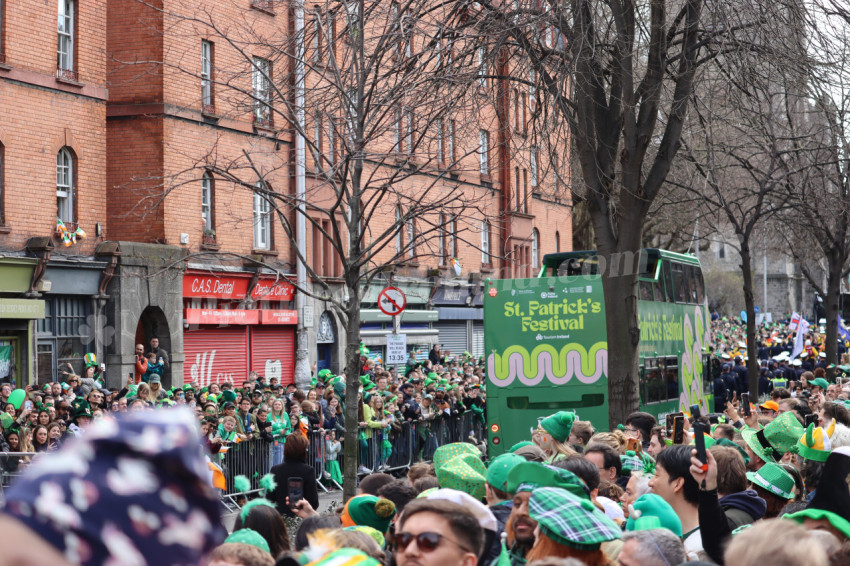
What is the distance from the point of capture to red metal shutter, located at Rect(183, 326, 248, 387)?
29531 mm

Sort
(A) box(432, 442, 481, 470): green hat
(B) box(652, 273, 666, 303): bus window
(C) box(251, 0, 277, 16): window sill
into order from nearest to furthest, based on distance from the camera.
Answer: (A) box(432, 442, 481, 470): green hat
(C) box(251, 0, 277, 16): window sill
(B) box(652, 273, 666, 303): bus window

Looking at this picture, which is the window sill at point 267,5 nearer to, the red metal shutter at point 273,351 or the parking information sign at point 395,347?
the parking information sign at point 395,347

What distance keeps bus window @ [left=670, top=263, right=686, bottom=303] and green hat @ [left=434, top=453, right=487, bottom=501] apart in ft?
50.2

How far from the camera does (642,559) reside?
455cm

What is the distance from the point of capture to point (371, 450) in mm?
20078

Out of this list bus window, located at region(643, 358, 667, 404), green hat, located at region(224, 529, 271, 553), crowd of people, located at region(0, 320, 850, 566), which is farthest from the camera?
bus window, located at region(643, 358, 667, 404)

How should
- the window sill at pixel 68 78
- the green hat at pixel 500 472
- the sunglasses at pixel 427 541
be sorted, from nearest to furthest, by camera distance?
the sunglasses at pixel 427 541
the green hat at pixel 500 472
the window sill at pixel 68 78

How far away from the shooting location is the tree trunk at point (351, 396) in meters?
12.5

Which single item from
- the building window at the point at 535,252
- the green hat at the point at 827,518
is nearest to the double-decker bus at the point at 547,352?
the green hat at the point at 827,518

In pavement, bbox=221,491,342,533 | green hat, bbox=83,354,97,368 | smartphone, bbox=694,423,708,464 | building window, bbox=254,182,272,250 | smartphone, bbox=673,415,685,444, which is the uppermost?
building window, bbox=254,182,272,250

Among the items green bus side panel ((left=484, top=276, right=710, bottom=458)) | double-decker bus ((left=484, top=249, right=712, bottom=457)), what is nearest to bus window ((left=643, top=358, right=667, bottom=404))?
double-decker bus ((left=484, top=249, right=712, bottom=457))

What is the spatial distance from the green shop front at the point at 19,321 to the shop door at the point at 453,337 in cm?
2121

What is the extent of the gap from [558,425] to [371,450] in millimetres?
11071

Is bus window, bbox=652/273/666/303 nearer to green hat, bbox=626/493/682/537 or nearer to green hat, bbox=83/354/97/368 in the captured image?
green hat, bbox=83/354/97/368
